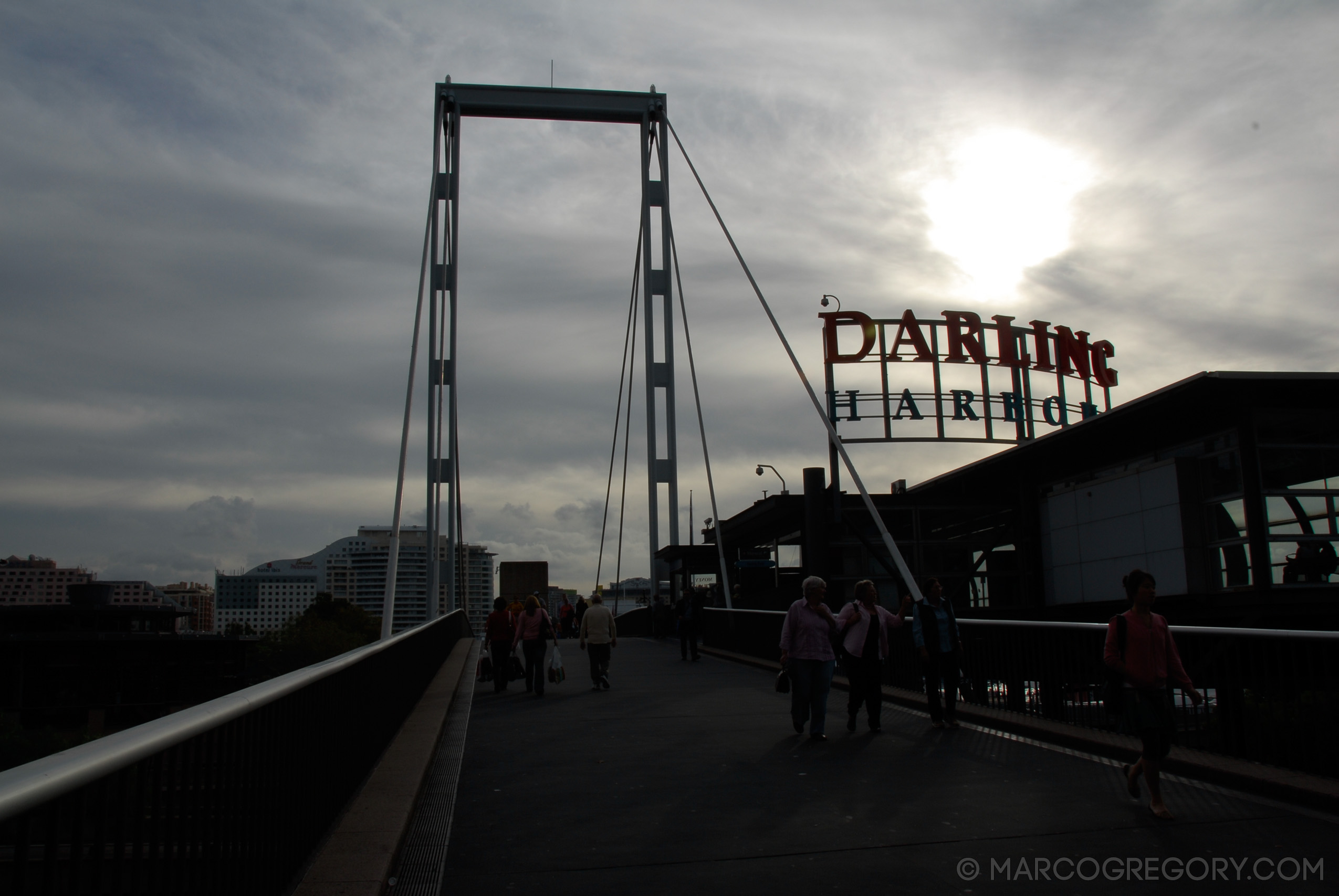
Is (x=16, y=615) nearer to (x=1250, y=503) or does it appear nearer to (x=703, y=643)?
(x=703, y=643)

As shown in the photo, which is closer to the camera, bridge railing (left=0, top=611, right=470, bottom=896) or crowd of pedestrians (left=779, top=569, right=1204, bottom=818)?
bridge railing (left=0, top=611, right=470, bottom=896)

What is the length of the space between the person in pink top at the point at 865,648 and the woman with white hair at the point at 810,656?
0.24 m

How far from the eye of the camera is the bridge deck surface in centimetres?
513

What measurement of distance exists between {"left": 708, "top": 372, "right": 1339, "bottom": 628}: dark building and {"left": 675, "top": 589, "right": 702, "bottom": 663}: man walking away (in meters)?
4.66

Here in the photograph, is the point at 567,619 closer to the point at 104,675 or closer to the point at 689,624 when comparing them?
the point at 689,624

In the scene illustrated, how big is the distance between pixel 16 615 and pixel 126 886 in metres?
102

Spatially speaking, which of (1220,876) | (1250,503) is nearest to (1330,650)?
(1220,876)

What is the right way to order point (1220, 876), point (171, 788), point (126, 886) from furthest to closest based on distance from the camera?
point (1220, 876) → point (171, 788) → point (126, 886)

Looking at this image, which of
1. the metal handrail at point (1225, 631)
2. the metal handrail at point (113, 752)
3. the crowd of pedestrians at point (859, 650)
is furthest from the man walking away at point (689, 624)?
the metal handrail at point (113, 752)

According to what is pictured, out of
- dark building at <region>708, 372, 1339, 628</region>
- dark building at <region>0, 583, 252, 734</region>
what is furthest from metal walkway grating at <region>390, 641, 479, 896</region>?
dark building at <region>0, 583, 252, 734</region>

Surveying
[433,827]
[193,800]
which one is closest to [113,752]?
[193,800]

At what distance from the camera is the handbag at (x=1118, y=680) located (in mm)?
6438

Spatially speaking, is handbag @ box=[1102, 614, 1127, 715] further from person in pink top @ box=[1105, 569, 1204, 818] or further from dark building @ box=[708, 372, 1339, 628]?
dark building @ box=[708, 372, 1339, 628]

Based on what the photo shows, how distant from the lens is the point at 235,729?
383 centimetres
